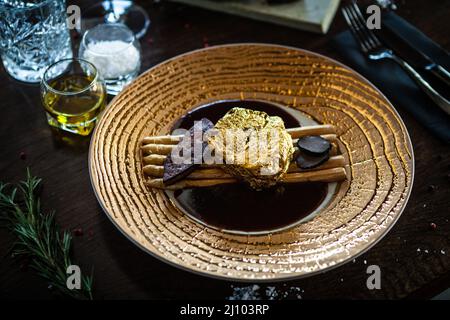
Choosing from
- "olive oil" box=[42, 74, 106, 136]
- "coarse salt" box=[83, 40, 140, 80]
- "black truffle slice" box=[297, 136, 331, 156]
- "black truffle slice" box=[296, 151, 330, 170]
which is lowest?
"olive oil" box=[42, 74, 106, 136]

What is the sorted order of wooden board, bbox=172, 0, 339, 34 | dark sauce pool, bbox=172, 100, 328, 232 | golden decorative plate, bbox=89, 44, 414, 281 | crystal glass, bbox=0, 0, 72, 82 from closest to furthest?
golden decorative plate, bbox=89, 44, 414, 281 < dark sauce pool, bbox=172, 100, 328, 232 < crystal glass, bbox=0, 0, 72, 82 < wooden board, bbox=172, 0, 339, 34

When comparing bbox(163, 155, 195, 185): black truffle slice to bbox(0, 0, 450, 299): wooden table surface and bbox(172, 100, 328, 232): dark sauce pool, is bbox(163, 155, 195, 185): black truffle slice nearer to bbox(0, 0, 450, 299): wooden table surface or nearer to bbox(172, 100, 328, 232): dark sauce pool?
bbox(172, 100, 328, 232): dark sauce pool

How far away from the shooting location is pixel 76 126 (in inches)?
67.0

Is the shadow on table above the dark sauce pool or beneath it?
beneath

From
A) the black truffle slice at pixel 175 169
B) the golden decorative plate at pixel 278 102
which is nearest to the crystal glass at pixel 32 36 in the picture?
the golden decorative plate at pixel 278 102

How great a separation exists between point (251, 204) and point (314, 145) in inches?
8.9

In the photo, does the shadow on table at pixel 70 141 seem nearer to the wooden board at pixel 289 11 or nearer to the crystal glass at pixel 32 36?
the crystal glass at pixel 32 36

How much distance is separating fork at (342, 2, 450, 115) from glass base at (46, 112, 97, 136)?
0.87 meters

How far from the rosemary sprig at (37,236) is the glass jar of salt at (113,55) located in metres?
0.41

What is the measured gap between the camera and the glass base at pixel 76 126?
5.57 feet

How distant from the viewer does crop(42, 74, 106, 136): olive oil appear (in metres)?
1.66

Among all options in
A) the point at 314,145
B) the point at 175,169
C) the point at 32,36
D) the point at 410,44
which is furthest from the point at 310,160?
the point at 32,36

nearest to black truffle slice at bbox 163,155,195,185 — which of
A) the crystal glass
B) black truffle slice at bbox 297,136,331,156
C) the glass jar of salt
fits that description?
black truffle slice at bbox 297,136,331,156
